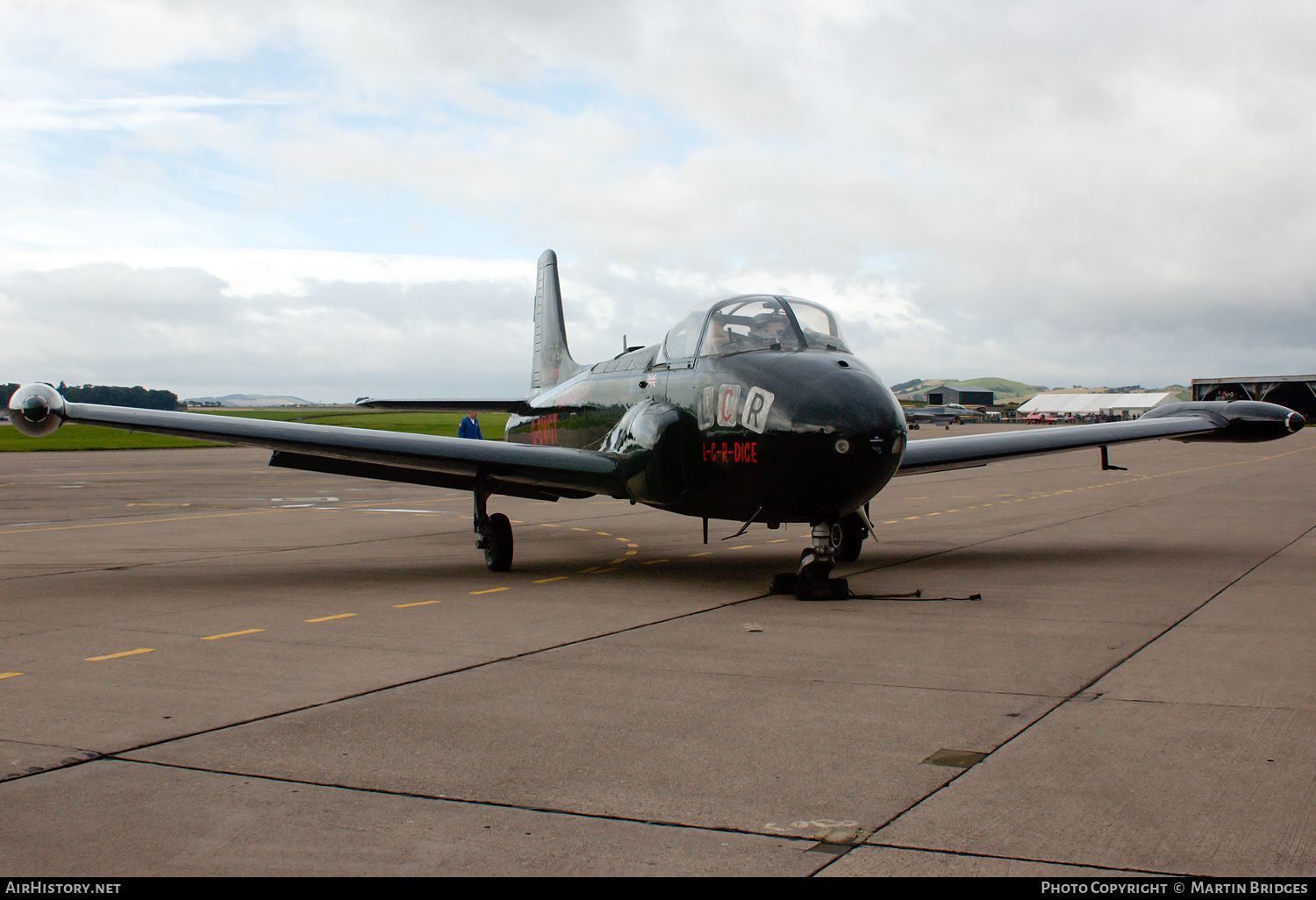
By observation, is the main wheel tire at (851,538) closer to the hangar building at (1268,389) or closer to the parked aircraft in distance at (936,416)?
the parked aircraft in distance at (936,416)

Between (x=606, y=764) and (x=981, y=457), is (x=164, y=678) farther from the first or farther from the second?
(x=981, y=457)

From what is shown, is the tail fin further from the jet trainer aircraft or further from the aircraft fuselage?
the aircraft fuselage

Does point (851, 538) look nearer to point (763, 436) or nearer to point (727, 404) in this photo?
point (727, 404)

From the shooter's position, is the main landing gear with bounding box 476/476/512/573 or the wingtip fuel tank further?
the main landing gear with bounding box 476/476/512/573

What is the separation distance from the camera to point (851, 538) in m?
12.9

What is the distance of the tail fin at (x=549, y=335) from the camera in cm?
1991

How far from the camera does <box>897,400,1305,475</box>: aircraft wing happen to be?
14.0 meters

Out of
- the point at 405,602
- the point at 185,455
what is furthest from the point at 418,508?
the point at 185,455

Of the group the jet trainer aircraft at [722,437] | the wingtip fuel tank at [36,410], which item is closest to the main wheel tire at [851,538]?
the jet trainer aircraft at [722,437]

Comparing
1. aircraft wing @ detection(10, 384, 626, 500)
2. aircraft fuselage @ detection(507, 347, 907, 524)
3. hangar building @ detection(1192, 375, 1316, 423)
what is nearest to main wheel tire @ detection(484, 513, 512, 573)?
aircraft wing @ detection(10, 384, 626, 500)

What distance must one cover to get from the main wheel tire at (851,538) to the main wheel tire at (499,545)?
409 cm

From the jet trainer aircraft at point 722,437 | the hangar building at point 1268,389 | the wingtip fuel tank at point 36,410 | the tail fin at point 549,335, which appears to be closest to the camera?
the jet trainer aircraft at point 722,437

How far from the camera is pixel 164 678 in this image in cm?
671

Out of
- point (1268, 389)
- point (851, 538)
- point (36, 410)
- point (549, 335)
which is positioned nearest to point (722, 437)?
point (851, 538)
